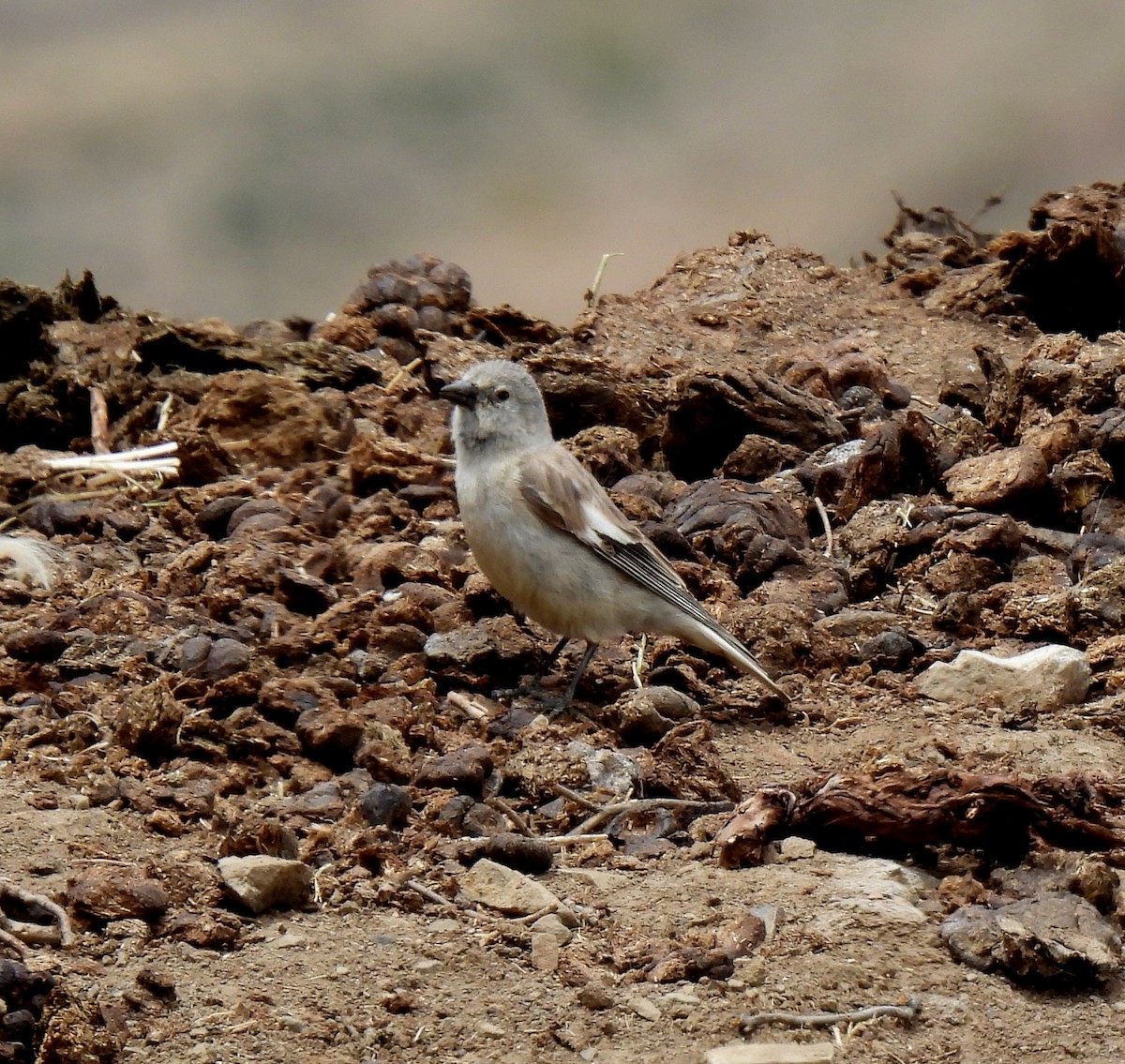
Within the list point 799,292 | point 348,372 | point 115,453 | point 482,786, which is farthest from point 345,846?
point 799,292

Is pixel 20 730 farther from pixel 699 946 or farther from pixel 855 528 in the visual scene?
pixel 855 528

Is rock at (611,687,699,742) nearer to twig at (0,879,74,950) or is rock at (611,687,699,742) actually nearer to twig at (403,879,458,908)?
twig at (403,879,458,908)

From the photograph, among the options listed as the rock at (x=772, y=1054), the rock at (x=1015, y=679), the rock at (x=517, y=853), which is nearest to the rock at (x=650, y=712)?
the rock at (x=1015, y=679)

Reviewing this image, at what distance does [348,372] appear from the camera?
8.71 metres

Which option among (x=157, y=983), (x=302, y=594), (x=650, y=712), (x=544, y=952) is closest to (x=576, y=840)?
(x=544, y=952)

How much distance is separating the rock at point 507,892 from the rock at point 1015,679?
2.09 m

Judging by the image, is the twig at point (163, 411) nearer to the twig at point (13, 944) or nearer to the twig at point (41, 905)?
the twig at point (41, 905)

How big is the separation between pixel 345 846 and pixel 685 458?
3939mm

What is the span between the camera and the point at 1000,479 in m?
7.26

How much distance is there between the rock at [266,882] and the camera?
4070mm

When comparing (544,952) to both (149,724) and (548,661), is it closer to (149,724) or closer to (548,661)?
(149,724)

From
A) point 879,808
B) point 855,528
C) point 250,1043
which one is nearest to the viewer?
point 250,1043

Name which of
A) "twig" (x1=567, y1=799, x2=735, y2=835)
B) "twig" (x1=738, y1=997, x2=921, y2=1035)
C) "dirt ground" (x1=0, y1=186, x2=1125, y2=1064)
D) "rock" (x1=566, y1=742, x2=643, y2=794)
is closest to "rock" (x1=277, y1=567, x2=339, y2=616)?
"dirt ground" (x1=0, y1=186, x2=1125, y2=1064)

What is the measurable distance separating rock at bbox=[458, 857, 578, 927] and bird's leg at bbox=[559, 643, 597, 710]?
1.71 m
